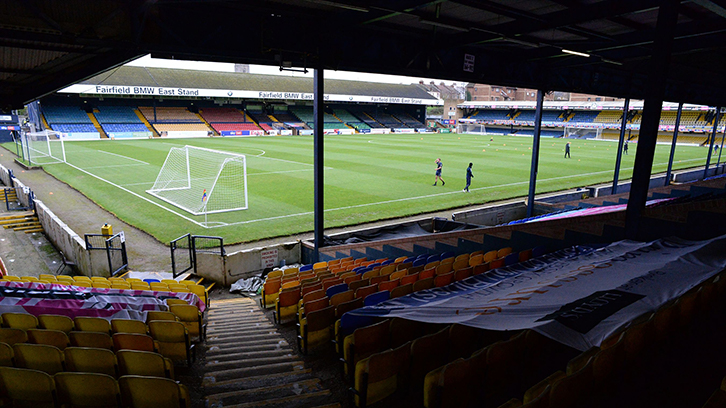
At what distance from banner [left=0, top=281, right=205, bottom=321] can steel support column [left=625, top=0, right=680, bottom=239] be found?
790 centimetres

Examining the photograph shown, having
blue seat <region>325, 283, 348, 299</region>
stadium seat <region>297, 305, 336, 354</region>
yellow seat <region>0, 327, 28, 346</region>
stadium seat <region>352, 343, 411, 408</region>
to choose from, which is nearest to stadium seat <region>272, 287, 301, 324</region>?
blue seat <region>325, 283, 348, 299</region>

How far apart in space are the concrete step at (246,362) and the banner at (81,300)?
1287 millimetres

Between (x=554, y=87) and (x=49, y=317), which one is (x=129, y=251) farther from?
(x=554, y=87)

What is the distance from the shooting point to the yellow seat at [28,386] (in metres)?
3.70

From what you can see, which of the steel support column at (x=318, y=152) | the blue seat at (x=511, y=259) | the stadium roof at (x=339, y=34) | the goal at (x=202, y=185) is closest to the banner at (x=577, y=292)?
the blue seat at (x=511, y=259)

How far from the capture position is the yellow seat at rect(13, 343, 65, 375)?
168 inches

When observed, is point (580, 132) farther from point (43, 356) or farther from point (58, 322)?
point (43, 356)

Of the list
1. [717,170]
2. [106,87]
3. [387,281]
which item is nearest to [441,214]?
[387,281]

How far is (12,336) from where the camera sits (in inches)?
188

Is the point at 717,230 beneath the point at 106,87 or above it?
beneath

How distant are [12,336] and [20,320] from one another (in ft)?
2.77

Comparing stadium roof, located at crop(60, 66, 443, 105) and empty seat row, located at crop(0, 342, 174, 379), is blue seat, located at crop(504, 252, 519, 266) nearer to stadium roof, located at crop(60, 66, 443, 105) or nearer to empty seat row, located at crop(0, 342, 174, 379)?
empty seat row, located at crop(0, 342, 174, 379)

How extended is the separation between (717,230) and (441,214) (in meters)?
11.4

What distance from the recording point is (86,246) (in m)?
11.5
